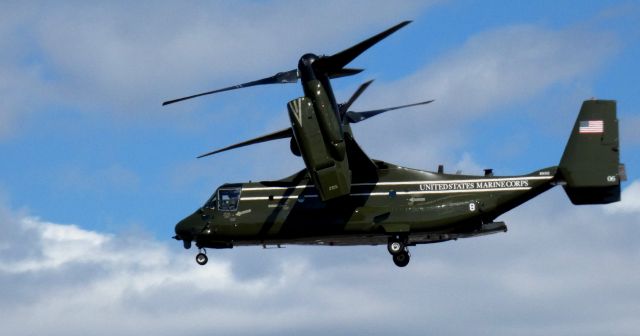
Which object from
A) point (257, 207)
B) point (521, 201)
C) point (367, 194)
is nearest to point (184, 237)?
point (257, 207)

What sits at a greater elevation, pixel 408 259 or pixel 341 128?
pixel 341 128

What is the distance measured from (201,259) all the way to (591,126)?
17.5 m

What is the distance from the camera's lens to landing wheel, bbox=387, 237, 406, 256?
70.7 meters

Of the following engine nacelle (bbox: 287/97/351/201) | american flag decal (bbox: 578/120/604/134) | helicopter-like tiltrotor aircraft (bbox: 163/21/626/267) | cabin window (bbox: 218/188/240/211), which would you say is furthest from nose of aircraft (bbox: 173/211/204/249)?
american flag decal (bbox: 578/120/604/134)

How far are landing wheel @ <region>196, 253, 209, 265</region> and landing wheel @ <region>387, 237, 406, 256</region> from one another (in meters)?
8.15

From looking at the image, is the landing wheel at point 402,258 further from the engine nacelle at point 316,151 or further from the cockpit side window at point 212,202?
the cockpit side window at point 212,202

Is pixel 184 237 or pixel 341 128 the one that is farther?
pixel 184 237

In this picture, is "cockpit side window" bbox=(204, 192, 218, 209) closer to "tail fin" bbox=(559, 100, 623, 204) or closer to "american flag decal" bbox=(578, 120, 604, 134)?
"tail fin" bbox=(559, 100, 623, 204)

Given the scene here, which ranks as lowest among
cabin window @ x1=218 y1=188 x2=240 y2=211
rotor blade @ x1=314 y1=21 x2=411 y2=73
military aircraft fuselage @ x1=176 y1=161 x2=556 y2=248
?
military aircraft fuselage @ x1=176 y1=161 x2=556 y2=248

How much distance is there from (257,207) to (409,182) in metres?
6.55

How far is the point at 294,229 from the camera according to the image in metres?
71.4

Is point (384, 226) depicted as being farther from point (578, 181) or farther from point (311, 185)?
point (578, 181)

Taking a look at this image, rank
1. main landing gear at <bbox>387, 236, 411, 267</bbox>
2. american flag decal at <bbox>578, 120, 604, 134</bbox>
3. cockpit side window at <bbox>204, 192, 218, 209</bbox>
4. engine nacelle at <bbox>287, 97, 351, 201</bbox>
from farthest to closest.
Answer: cockpit side window at <bbox>204, 192, 218, 209</bbox>, main landing gear at <bbox>387, 236, 411, 267</bbox>, american flag decal at <bbox>578, 120, 604, 134</bbox>, engine nacelle at <bbox>287, 97, 351, 201</bbox>

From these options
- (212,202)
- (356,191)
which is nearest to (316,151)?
(356,191)
